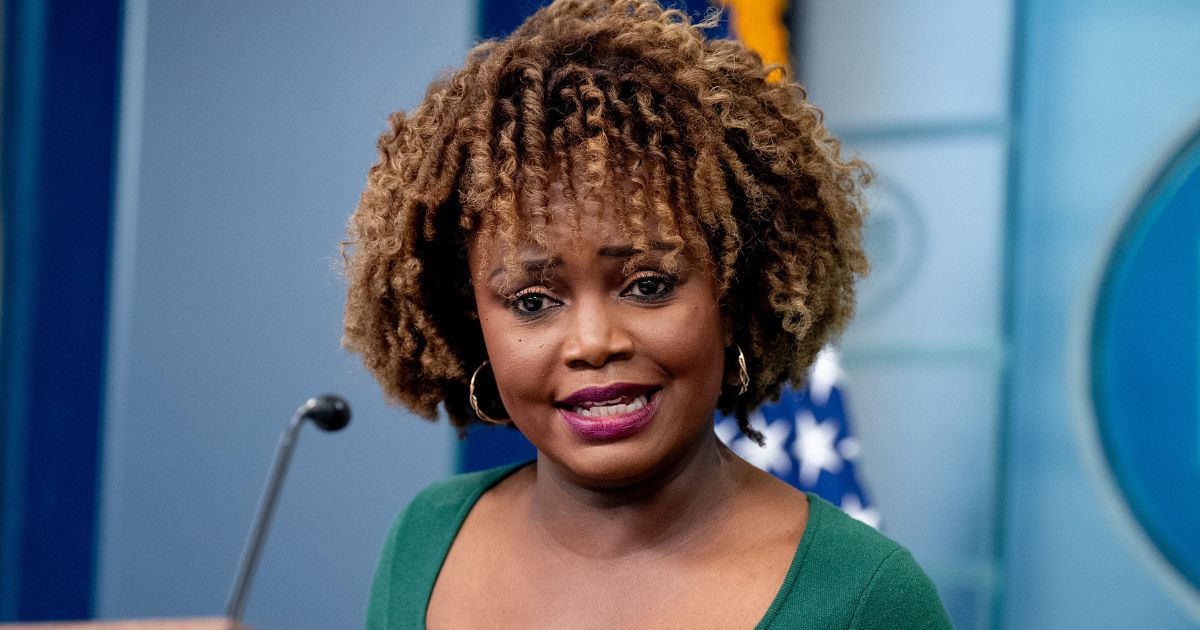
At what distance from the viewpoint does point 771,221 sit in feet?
4.88

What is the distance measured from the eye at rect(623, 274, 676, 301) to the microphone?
0.77m

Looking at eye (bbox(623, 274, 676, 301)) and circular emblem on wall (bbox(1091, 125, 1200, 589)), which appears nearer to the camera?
eye (bbox(623, 274, 676, 301))

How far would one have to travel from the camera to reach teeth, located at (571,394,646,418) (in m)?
1.36

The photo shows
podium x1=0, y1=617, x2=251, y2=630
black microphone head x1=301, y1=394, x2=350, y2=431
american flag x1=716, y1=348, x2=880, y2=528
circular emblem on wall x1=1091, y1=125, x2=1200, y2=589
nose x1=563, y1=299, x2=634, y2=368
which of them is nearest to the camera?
nose x1=563, y1=299, x2=634, y2=368

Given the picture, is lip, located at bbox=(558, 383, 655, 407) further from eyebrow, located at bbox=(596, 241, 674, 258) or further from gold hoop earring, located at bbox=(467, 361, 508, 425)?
gold hoop earring, located at bbox=(467, 361, 508, 425)

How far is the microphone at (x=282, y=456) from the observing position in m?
2.01

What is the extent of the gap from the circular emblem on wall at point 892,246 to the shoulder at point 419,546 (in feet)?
7.94

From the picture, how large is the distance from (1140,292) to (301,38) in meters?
2.15

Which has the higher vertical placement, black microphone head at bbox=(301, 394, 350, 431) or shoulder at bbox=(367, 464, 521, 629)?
black microphone head at bbox=(301, 394, 350, 431)

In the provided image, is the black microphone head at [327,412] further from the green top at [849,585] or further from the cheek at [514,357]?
the green top at [849,585]

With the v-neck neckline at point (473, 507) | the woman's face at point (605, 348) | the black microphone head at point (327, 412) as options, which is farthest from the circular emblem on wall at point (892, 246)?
the woman's face at point (605, 348)

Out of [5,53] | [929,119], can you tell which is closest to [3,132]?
[5,53]

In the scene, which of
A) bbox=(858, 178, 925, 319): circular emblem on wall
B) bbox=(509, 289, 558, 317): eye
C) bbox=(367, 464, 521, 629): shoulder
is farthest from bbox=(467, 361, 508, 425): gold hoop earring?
bbox=(858, 178, 925, 319): circular emblem on wall

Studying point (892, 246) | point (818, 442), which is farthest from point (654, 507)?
point (892, 246)
